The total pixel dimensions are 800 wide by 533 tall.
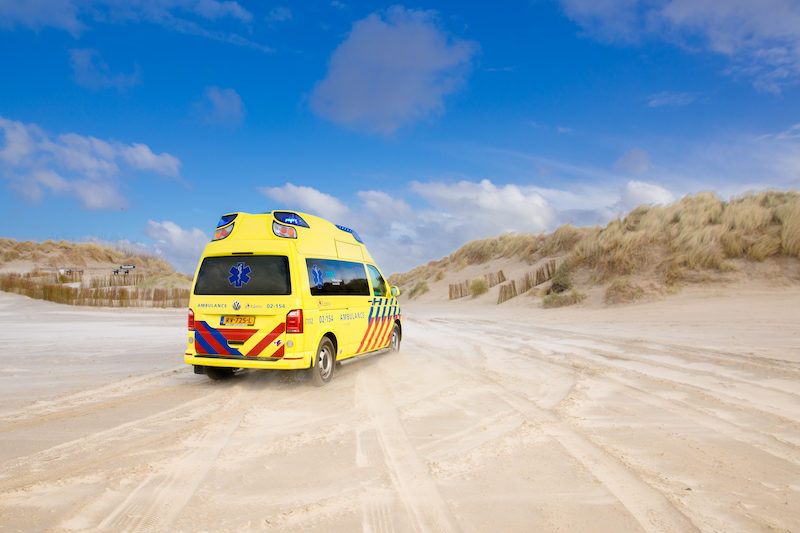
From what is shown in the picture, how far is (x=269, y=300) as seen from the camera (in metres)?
6.86

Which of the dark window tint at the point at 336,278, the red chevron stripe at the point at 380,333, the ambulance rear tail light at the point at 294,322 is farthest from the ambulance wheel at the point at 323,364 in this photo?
the red chevron stripe at the point at 380,333

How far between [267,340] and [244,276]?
1.08 m

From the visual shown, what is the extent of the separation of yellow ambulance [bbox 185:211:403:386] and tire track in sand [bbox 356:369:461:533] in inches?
75.7

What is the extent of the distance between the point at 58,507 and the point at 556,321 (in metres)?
16.2

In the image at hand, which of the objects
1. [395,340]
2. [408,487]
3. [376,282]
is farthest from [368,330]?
[408,487]

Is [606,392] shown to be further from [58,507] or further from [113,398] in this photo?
[113,398]

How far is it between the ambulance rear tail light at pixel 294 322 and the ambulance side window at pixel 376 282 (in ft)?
8.88

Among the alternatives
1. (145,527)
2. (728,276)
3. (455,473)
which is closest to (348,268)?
(455,473)

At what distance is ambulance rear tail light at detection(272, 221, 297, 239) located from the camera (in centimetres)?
722

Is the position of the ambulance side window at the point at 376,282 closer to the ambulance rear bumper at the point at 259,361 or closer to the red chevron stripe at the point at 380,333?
the red chevron stripe at the point at 380,333

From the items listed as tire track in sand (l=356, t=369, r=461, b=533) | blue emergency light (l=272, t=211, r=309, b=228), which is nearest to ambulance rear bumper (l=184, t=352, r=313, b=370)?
tire track in sand (l=356, t=369, r=461, b=533)

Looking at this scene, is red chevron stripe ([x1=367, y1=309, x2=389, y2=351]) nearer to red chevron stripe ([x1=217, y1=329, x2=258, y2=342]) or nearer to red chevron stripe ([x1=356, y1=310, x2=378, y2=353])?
red chevron stripe ([x1=356, y1=310, x2=378, y2=353])

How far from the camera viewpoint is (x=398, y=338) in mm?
10727

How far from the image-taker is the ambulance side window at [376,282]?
374 inches
